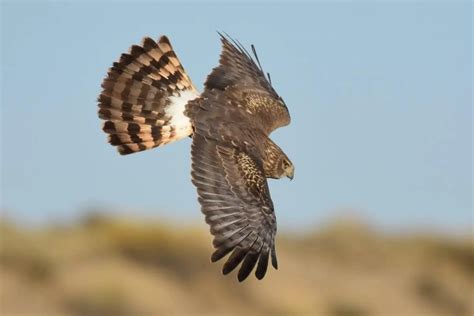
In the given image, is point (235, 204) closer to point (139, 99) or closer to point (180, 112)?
point (180, 112)

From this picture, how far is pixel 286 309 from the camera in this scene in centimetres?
2555

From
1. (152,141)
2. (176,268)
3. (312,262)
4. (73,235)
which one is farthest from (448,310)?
(152,141)

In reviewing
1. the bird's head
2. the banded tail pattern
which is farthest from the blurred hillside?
the bird's head

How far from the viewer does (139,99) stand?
13.1 m

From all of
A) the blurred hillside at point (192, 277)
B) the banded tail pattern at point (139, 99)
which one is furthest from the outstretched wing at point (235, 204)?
the blurred hillside at point (192, 277)

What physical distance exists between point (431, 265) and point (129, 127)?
19518 mm

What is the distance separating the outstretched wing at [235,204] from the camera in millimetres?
11344

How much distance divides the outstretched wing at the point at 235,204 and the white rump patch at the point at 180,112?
525mm

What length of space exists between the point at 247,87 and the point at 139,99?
3.29ft

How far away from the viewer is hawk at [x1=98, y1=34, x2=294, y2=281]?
11531 mm

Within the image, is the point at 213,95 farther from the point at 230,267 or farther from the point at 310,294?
the point at 310,294

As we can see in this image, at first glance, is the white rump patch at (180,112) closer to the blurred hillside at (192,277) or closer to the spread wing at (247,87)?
the spread wing at (247,87)

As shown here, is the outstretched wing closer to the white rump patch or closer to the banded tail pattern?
the white rump patch

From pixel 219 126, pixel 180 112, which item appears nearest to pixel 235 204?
pixel 219 126
